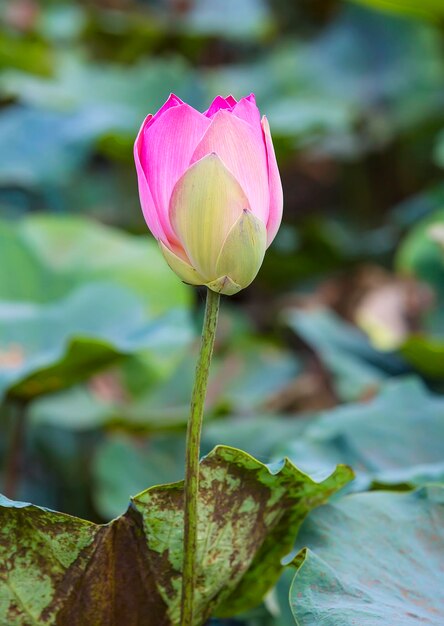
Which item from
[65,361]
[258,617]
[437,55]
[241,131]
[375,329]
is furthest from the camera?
[437,55]

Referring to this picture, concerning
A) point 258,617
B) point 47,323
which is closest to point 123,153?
point 47,323

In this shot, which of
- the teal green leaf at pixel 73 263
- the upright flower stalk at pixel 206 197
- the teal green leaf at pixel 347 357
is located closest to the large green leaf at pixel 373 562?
the upright flower stalk at pixel 206 197

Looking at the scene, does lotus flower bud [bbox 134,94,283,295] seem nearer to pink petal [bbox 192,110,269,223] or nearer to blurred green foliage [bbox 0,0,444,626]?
pink petal [bbox 192,110,269,223]

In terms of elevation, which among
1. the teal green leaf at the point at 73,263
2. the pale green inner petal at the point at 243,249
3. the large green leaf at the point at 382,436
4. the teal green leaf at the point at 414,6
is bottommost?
the pale green inner petal at the point at 243,249

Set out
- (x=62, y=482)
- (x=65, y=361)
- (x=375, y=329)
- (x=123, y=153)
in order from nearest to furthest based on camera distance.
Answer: (x=65, y=361) < (x=62, y=482) < (x=375, y=329) < (x=123, y=153)

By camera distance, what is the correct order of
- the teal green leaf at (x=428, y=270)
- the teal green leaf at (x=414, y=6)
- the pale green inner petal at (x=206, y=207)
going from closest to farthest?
the pale green inner petal at (x=206, y=207) < the teal green leaf at (x=428, y=270) < the teal green leaf at (x=414, y=6)

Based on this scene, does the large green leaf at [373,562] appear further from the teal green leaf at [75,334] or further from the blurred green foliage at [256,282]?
the teal green leaf at [75,334]

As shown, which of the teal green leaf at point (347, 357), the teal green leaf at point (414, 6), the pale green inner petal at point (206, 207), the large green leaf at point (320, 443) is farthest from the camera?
the teal green leaf at point (414, 6)

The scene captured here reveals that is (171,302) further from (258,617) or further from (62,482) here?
(258,617)
